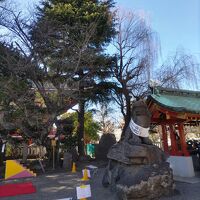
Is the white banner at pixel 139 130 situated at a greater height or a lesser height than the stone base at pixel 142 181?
greater

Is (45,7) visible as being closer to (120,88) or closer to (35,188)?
(120,88)

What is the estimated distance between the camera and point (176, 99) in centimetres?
1111

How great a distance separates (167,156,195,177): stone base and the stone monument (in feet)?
8.38

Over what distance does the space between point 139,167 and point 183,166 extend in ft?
11.5

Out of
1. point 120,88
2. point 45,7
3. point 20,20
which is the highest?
point 45,7

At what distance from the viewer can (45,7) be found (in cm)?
1727

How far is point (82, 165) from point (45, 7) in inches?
412

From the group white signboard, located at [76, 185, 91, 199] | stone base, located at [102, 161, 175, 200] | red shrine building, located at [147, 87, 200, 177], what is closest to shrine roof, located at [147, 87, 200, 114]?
red shrine building, located at [147, 87, 200, 177]

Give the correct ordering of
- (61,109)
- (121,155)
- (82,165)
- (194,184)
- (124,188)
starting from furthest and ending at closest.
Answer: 1. (82,165)
2. (61,109)
3. (194,184)
4. (121,155)
5. (124,188)

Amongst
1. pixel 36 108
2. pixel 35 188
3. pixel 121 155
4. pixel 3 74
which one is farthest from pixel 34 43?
pixel 121 155

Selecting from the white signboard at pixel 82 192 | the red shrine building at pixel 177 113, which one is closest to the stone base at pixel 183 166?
the red shrine building at pixel 177 113

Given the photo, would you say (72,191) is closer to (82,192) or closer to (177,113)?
(82,192)

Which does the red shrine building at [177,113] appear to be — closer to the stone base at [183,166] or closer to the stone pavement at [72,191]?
the stone base at [183,166]

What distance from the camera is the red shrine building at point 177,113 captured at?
380 inches
